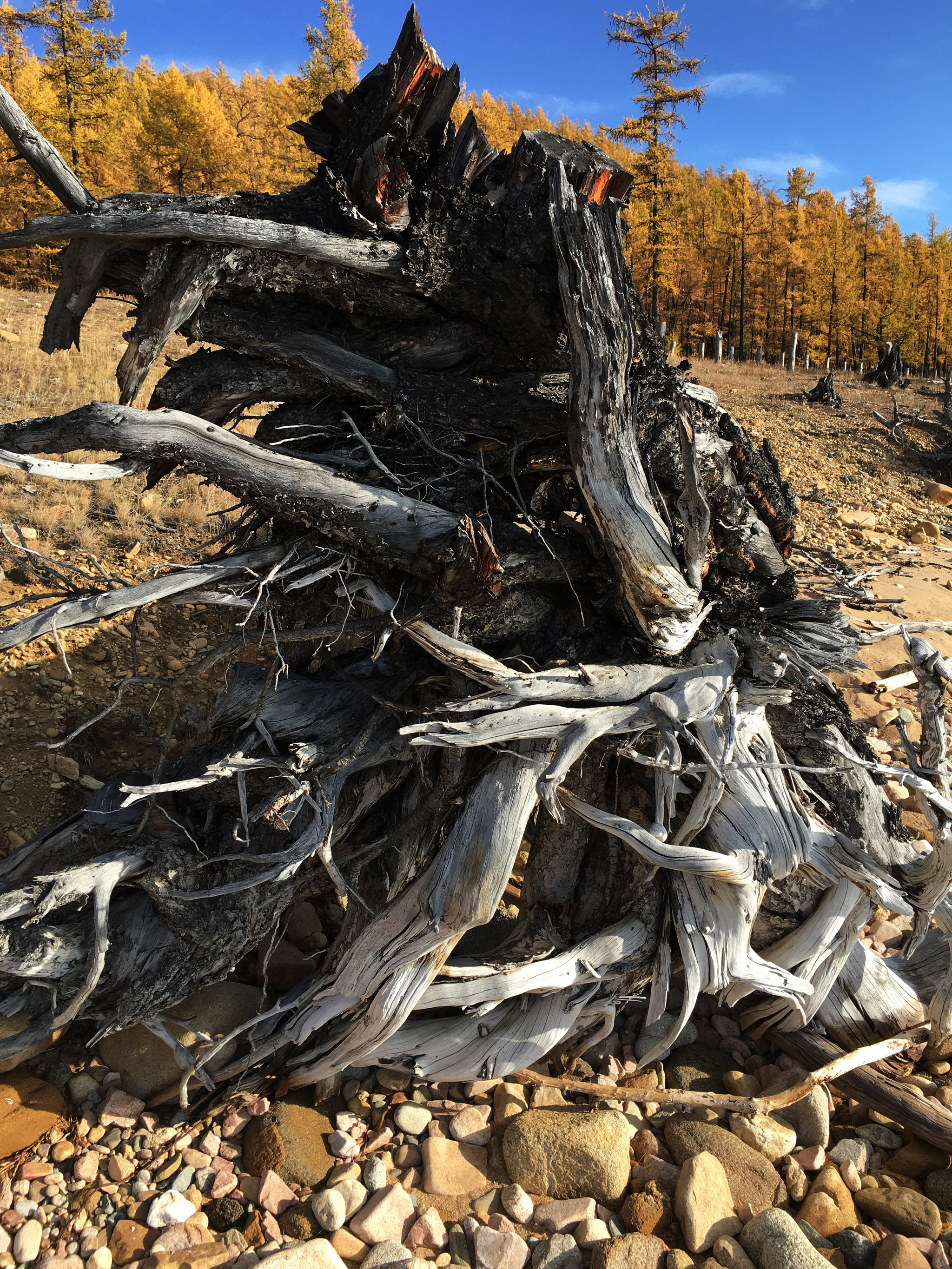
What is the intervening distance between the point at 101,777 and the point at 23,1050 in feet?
5.35

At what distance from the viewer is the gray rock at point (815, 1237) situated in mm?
3014

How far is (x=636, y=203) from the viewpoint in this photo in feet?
97.3

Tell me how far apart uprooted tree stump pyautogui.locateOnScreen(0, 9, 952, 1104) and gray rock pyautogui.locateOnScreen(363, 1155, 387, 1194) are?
39 cm

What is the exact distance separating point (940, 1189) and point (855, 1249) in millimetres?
582

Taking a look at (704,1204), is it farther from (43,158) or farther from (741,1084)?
(43,158)

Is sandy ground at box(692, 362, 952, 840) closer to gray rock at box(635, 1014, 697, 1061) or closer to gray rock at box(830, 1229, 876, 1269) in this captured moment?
gray rock at box(635, 1014, 697, 1061)

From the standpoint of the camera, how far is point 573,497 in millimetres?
3707

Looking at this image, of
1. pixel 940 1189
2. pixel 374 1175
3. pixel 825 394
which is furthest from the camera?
pixel 825 394

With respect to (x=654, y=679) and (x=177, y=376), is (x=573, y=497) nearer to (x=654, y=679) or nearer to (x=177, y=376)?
(x=654, y=679)

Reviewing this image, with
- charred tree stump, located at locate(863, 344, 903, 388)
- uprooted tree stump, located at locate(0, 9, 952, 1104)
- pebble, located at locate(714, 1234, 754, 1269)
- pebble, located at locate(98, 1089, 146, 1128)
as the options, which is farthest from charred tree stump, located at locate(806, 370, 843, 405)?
pebble, located at locate(98, 1089, 146, 1128)

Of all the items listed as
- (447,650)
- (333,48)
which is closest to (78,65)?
(333,48)

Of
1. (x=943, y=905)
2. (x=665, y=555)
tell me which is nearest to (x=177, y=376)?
(x=665, y=555)

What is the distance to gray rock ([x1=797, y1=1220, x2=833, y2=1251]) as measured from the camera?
3.01 m

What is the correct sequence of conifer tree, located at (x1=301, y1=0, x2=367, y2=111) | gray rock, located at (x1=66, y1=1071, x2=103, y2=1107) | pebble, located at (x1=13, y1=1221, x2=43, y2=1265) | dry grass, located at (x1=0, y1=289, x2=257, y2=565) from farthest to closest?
conifer tree, located at (x1=301, y1=0, x2=367, y2=111), dry grass, located at (x1=0, y1=289, x2=257, y2=565), gray rock, located at (x1=66, y1=1071, x2=103, y2=1107), pebble, located at (x1=13, y1=1221, x2=43, y2=1265)
